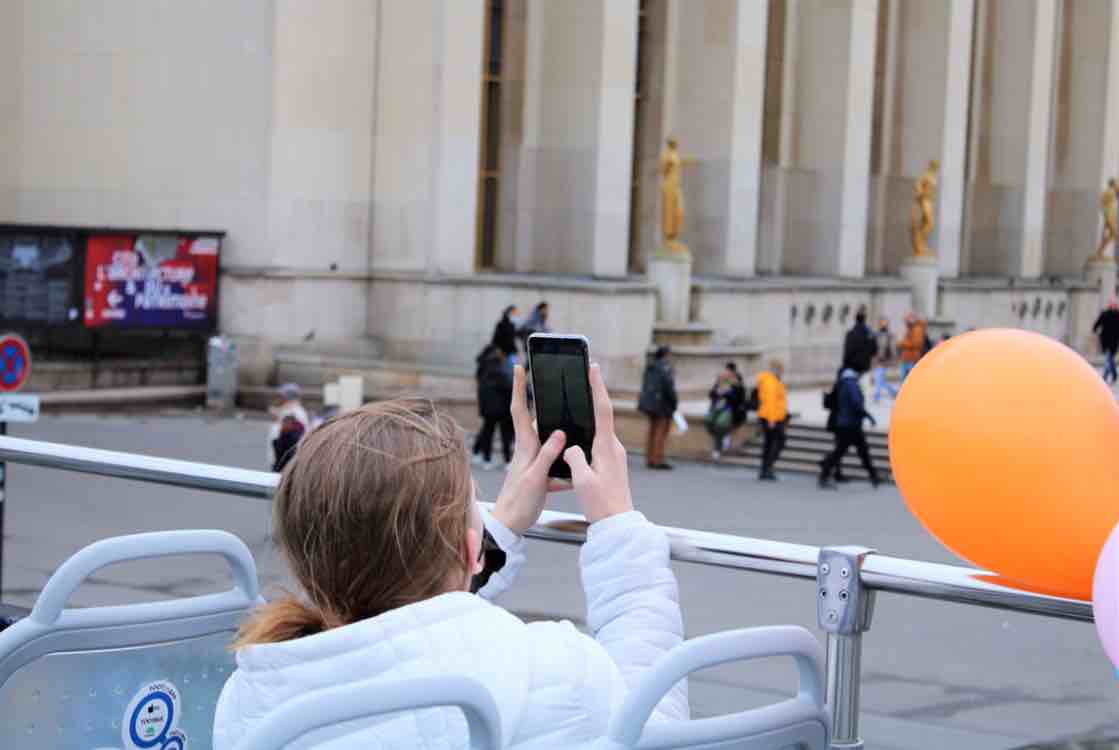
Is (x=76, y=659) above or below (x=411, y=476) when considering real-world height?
below

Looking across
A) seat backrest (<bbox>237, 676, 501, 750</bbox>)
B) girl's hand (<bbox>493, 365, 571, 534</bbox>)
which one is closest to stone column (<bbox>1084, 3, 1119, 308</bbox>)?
girl's hand (<bbox>493, 365, 571, 534</bbox>)

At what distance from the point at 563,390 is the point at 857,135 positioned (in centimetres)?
4030

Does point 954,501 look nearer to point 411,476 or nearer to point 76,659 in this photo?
point 411,476

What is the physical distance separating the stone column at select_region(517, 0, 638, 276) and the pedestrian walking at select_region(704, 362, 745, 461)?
9577mm

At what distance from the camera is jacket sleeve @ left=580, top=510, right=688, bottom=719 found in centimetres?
300

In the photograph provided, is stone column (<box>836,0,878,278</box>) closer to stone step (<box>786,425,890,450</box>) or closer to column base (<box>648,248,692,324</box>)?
column base (<box>648,248,692,324</box>)

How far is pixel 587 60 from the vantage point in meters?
35.1

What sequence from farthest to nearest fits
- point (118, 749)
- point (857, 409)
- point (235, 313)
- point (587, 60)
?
point (587, 60)
point (235, 313)
point (857, 409)
point (118, 749)

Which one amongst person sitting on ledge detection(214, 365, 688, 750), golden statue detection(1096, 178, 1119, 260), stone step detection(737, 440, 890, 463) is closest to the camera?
person sitting on ledge detection(214, 365, 688, 750)

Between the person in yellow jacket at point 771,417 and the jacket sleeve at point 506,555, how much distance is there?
20.9 m

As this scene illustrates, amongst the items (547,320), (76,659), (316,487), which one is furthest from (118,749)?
(547,320)

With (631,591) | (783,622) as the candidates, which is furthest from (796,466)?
(631,591)

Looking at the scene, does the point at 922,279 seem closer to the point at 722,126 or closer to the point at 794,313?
the point at 794,313

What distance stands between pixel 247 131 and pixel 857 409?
13136 millimetres
